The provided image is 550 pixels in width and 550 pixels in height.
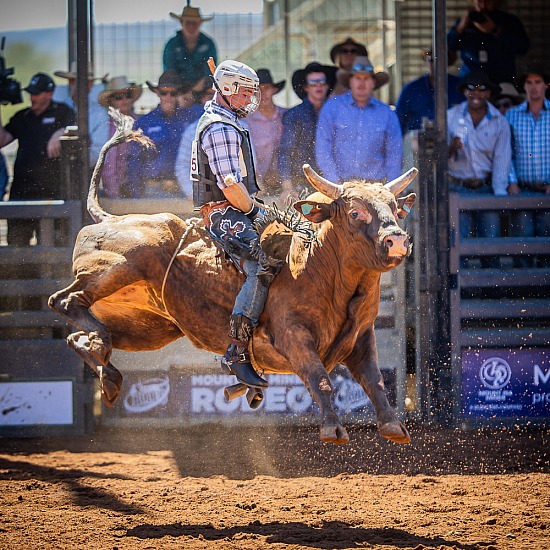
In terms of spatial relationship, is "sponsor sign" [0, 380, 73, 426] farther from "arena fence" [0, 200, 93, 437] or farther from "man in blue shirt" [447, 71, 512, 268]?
"man in blue shirt" [447, 71, 512, 268]

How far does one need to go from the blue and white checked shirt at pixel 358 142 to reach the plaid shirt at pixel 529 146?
1.21 meters

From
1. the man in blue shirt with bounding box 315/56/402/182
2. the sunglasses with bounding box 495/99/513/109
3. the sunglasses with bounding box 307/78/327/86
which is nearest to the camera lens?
the man in blue shirt with bounding box 315/56/402/182

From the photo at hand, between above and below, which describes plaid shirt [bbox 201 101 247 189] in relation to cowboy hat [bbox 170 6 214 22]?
below

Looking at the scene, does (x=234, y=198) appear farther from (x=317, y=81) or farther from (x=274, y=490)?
(x=317, y=81)

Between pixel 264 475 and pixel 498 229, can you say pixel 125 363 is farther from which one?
pixel 498 229

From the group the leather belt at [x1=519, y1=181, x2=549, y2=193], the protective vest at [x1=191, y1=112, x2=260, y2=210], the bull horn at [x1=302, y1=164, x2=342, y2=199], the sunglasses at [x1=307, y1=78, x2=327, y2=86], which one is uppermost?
the sunglasses at [x1=307, y1=78, x2=327, y2=86]

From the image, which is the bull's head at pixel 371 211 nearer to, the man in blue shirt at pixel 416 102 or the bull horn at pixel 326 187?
the bull horn at pixel 326 187

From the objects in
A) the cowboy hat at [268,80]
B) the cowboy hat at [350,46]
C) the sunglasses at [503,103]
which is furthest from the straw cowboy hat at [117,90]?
the sunglasses at [503,103]

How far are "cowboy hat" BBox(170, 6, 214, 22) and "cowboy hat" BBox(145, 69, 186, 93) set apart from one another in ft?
1.94

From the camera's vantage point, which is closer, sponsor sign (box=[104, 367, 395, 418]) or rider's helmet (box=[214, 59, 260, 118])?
rider's helmet (box=[214, 59, 260, 118])

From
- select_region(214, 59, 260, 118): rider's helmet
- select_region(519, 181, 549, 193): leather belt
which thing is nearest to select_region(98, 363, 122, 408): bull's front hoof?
select_region(214, 59, 260, 118): rider's helmet

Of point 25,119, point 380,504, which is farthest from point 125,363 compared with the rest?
point 380,504

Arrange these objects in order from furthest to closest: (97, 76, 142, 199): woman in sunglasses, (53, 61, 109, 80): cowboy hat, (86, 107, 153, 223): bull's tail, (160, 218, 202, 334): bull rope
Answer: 1. (53, 61, 109, 80): cowboy hat
2. (97, 76, 142, 199): woman in sunglasses
3. (86, 107, 153, 223): bull's tail
4. (160, 218, 202, 334): bull rope

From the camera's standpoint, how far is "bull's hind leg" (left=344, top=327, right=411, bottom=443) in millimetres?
5262
